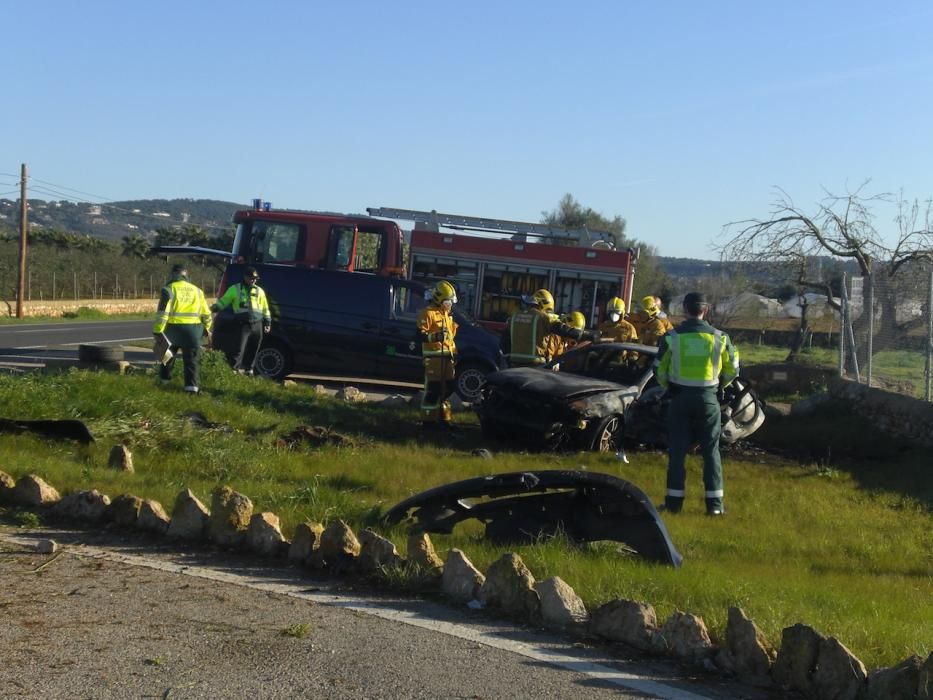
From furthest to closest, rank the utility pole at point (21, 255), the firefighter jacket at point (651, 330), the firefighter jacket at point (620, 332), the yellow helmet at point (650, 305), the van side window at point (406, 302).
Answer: the utility pole at point (21, 255)
the van side window at point (406, 302)
the yellow helmet at point (650, 305)
the firefighter jacket at point (651, 330)
the firefighter jacket at point (620, 332)

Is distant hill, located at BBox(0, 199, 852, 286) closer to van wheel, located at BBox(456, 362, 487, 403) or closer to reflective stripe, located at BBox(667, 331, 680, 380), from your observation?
van wheel, located at BBox(456, 362, 487, 403)

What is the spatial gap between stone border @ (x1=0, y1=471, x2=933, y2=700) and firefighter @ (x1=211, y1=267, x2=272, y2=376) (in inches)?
326

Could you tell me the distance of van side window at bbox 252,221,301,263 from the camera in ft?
71.6

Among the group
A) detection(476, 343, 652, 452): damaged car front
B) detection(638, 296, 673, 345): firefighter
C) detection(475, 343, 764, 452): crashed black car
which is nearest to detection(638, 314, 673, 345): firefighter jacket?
detection(638, 296, 673, 345): firefighter

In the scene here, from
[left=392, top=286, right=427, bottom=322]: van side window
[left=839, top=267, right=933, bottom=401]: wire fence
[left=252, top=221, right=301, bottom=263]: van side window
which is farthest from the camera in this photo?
[left=252, top=221, right=301, bottom=263]: van side window

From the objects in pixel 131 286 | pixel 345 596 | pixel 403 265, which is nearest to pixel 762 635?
pixel 345 596

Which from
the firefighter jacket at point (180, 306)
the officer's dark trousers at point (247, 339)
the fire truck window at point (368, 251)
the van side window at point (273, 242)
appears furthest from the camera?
the fire truck window at point (368, 251)

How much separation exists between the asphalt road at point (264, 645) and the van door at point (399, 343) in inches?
452

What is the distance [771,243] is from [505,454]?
1413 cm

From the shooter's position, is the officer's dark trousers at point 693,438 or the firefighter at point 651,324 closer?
the officer's dark trousers at point 693,438

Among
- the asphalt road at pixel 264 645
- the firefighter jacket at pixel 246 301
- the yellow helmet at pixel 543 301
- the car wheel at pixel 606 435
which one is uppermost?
the yellow helmet at pixel 543 301

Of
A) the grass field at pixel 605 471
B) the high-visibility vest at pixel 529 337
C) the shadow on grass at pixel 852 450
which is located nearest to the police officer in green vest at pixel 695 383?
the grass field at pixel 605 471

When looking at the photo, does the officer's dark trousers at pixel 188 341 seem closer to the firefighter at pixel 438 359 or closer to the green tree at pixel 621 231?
the firefighter at pixel 438 359

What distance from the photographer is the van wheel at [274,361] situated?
1792 cm
